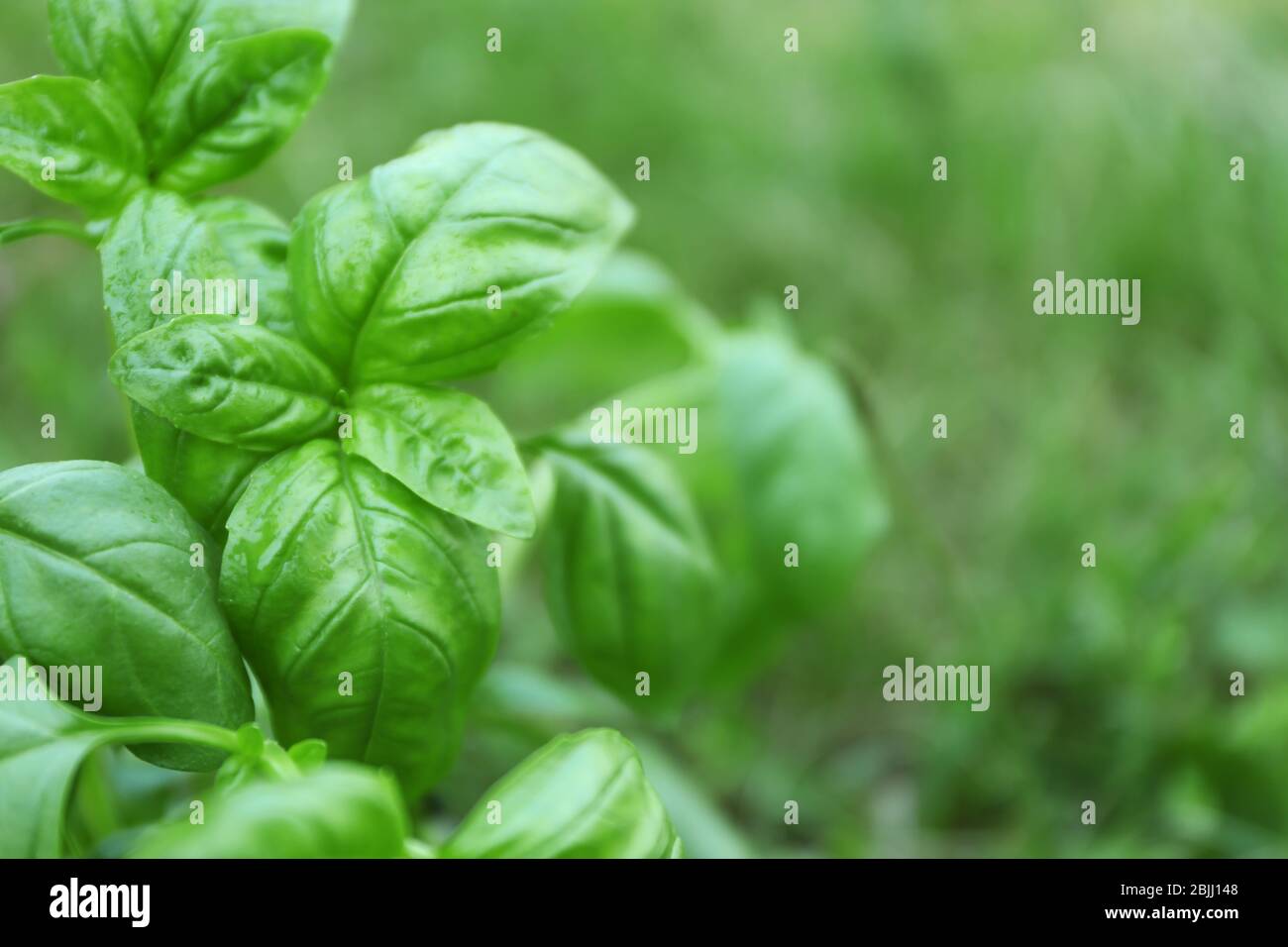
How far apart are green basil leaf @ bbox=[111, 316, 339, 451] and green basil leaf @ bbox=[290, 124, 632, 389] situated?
0.03 metres

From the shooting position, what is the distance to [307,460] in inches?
23.4

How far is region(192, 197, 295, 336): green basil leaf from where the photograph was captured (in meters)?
0.64

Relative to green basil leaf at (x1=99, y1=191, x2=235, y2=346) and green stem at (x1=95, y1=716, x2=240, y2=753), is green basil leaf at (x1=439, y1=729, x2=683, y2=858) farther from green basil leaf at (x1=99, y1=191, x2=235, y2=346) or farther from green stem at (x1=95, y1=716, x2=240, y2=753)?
green basil leaf at (x1=99, y1=191, x2=235, y2=346)

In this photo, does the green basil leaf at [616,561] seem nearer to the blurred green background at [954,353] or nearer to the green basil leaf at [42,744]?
the blurred green background at [954,353]

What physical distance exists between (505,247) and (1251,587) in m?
0.91

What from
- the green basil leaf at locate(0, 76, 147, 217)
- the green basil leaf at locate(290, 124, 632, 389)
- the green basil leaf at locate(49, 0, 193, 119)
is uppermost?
the green basil leaf at locate(49, 0, 193, 119)

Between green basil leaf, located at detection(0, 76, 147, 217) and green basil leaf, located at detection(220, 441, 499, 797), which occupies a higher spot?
green basil leaf, located at detection(0, 76, 147, 217)

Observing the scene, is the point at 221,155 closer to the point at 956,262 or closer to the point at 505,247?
the point at 505,247

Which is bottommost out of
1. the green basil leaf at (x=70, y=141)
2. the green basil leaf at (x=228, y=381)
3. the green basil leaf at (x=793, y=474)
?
the green basil leaf at (x=793, y=474)

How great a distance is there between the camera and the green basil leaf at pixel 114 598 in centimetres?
53

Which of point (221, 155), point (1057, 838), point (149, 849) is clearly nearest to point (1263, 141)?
point (1057, 838)

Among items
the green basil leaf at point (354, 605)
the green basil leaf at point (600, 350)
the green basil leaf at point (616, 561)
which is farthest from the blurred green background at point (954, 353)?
the green basil leaf at point (354, 605)

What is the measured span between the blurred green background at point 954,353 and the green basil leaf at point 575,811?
1.20 ft

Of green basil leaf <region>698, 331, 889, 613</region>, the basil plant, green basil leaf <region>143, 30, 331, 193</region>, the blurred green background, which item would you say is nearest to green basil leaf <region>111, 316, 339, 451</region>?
the basil plant
